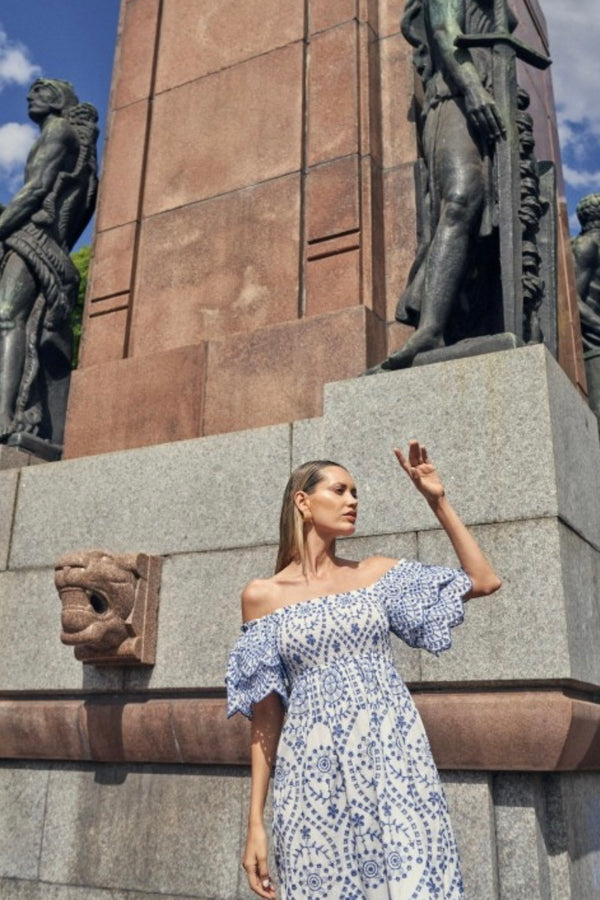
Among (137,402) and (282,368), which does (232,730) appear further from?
(137,402)

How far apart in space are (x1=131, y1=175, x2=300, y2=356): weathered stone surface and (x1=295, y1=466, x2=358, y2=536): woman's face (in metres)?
3.81

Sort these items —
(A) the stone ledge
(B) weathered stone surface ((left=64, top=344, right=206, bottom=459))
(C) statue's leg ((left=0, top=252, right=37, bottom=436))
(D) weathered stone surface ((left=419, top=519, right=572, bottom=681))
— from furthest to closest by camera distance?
(C) statue's leg ((left=0, top=252, right=37, bottom=436)) < (B) weathered stone surface ((left=64, top=344, right=206, bottom=459)) < (D) weathered stone surface ((left=419, top=519, right=572, bottom=681)) < (A) the stone ledge

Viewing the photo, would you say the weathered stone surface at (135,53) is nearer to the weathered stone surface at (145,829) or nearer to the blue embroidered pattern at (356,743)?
the weathered stone surface at (145,829)

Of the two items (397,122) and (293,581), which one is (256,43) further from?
(293,581)

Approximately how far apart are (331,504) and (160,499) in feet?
10.1

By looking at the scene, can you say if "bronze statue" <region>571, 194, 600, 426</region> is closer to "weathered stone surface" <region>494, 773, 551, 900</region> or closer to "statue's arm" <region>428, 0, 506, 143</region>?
"statue's arm" <region>428, 0, 506, 143</region>

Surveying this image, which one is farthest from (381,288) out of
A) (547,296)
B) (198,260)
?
(198,260)

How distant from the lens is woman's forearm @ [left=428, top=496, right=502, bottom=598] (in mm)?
3086

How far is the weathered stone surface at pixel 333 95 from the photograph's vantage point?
7277 millimetres

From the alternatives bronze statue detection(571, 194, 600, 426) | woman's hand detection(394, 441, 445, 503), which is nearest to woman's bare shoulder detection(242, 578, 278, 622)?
woman's hand detection(394, 441, 445, 503)

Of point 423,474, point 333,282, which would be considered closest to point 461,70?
point 333,282

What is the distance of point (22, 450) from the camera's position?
7.68 meters

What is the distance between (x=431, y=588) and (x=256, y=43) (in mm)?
6385

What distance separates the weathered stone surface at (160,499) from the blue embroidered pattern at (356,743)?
248cm
